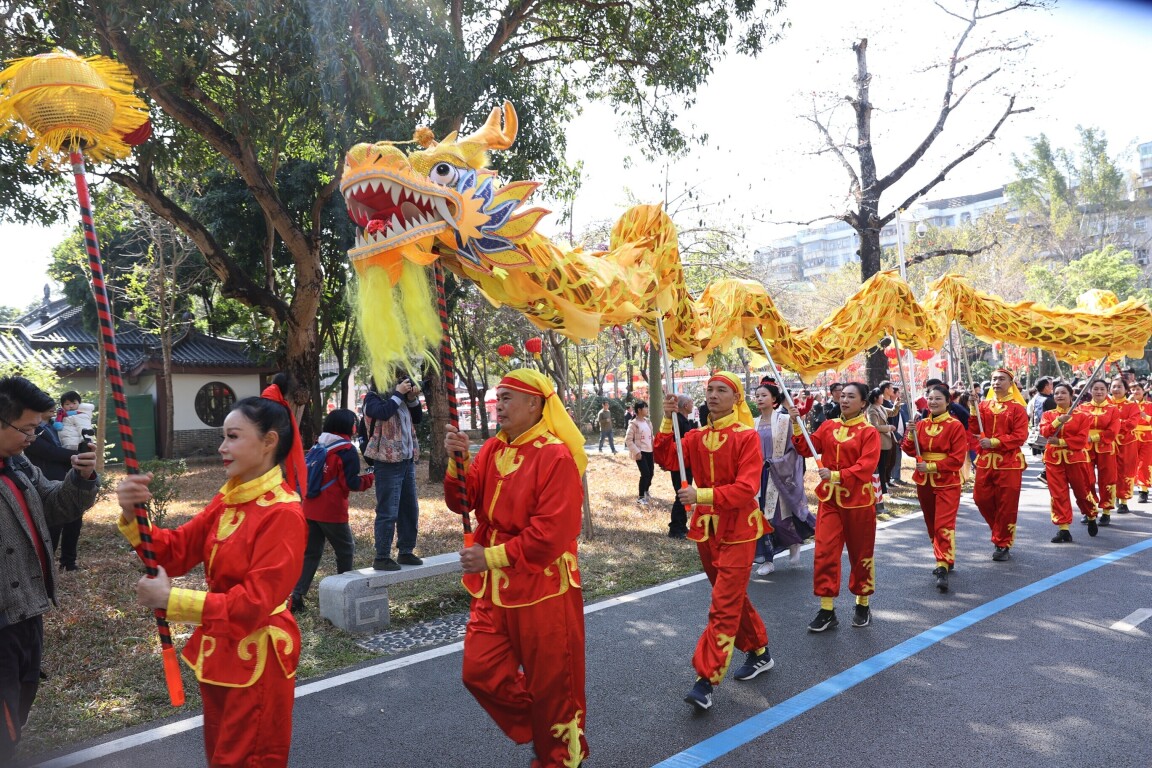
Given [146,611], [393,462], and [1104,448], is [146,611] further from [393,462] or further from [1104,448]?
[1104,448]

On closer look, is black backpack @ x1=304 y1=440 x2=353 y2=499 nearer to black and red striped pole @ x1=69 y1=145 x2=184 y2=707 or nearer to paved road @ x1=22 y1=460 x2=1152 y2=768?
Answer: paved road @ x1=22 y1=460 x2=1152 y2=768

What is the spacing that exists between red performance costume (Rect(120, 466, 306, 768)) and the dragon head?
128cm

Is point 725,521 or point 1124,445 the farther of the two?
point 1124,445

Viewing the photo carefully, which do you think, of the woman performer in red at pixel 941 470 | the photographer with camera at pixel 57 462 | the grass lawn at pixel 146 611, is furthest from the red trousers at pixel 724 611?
the photographer with camera at pixel 57 462

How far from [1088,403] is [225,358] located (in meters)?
19.4

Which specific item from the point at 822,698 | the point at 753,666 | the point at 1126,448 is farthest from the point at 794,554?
the point at 1126,448

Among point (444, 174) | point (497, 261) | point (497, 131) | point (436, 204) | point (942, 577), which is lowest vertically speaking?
point (942, 577)

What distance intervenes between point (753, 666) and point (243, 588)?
126 inches

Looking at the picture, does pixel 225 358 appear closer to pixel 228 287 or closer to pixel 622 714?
pixel 228 287

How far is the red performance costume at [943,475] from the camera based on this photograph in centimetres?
687

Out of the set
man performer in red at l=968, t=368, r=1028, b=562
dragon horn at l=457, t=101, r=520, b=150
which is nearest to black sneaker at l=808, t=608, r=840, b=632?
man performer in red at l=968, t=368, r=1028, b=562

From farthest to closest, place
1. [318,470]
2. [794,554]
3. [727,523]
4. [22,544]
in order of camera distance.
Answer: [794,554] < [318,470] < [727,523] < [22,544]

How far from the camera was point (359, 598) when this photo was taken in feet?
19.0

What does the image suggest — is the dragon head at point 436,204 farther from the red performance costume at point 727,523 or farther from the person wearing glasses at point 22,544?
the red performance costume at point 727,523
